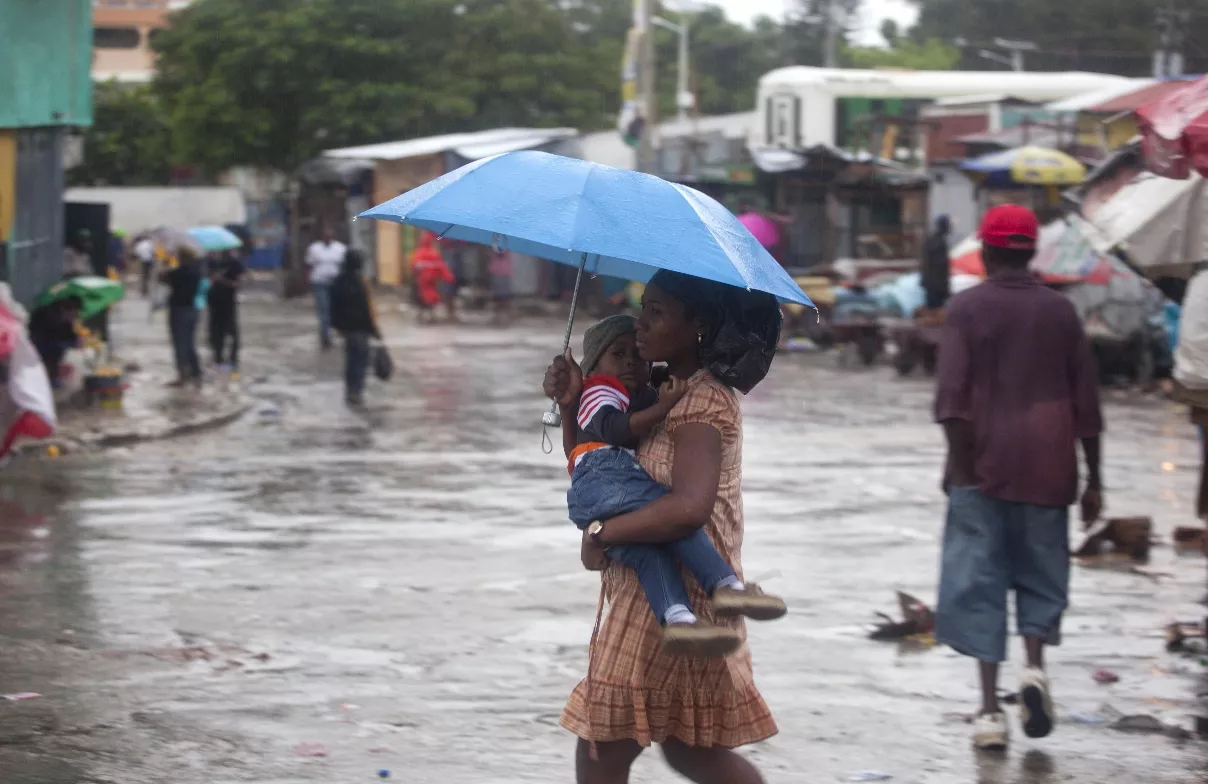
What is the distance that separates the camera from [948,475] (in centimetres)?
651

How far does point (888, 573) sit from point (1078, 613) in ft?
4.54

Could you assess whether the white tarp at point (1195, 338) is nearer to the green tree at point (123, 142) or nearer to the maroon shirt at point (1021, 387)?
the maroon shirt at point (1021, 387)

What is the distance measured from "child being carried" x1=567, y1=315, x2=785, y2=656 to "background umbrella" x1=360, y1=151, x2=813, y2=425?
1.01ft

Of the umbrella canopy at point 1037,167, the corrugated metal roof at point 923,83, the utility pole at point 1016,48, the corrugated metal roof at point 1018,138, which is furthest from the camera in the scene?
the utility pole at point 1016,48

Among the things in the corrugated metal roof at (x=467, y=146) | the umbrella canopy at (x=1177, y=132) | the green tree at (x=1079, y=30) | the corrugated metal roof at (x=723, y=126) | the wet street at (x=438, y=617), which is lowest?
the wet street at (x=438, y=617)

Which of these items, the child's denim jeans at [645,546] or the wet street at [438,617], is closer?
the child's denim jeans at [645,546]

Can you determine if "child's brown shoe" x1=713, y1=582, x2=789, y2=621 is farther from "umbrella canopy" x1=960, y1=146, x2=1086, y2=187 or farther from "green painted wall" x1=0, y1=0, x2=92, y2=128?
"umbrella canopy" x1=960, y1=146, x2=1086, y2=187

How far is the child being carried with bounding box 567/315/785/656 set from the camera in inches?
159

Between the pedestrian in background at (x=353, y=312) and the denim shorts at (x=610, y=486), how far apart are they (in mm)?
14918

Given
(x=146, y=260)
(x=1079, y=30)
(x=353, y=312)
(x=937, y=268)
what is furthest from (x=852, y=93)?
(x=1079, y=30)

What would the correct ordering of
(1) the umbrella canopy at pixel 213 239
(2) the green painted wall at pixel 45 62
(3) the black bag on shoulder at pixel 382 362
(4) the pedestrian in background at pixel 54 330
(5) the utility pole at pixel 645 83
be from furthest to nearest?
1. (5) the utility pole at pixel 645 83
2. (1) the umbrella canopy at pixel 213 239
3. (3) the black bag on shoulder at pixel 382 362
4. (2) the green painted wall at pixel 45 62
5. (4) the pedestrian in background at pixel 54 330

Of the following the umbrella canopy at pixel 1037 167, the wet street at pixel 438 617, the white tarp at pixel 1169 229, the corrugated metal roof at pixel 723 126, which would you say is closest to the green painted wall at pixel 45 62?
the wet street at pixel 438 617

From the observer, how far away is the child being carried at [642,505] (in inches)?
159

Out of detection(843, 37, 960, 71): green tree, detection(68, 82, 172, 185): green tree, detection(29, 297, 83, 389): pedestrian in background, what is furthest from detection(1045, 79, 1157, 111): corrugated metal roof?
detection(843, 37, 960, 71): green tree
